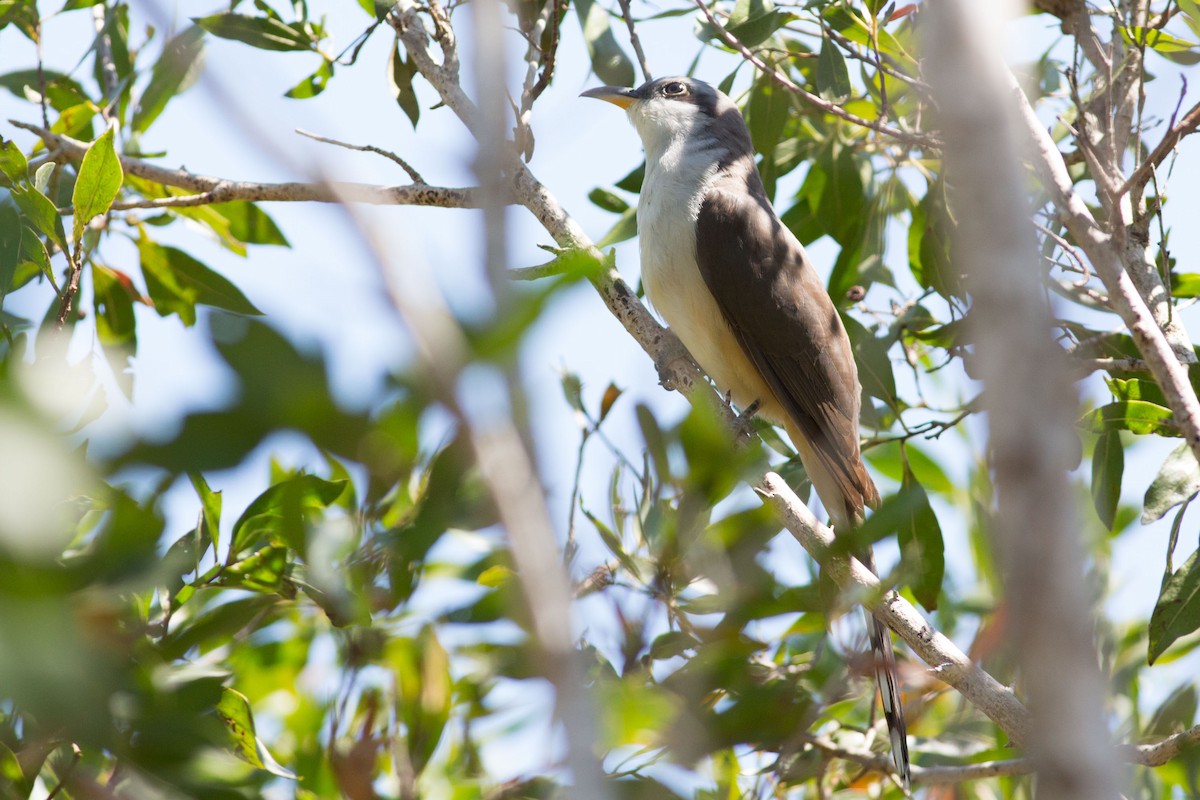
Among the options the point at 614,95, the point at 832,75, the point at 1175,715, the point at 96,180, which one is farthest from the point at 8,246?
the point at 1175,715

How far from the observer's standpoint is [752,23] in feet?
Answer: 11.9

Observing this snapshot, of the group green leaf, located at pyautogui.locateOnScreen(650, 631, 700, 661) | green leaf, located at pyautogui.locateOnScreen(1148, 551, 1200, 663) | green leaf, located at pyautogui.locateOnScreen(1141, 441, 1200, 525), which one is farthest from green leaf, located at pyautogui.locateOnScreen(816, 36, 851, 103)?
green leaf, located at pyautogui.locateOnScreen(650, 631, 700, 661)

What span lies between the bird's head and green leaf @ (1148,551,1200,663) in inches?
105

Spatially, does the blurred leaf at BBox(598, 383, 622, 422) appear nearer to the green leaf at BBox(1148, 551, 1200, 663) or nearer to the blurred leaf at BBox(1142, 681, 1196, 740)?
the green leaf at BBox(1148, 551, 1200, 663)

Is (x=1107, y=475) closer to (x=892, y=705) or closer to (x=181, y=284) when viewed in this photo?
(x=892, y=705)

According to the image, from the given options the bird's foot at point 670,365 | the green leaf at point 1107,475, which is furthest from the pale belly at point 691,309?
the green leaf at point 1107,475

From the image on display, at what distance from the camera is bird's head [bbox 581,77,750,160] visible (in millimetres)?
5039

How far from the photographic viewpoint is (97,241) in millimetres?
3785

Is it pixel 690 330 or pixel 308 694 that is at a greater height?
pixel 690 330

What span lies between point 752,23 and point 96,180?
2069 millimetres

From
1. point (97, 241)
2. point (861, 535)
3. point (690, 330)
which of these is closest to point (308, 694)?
point (97, 241)

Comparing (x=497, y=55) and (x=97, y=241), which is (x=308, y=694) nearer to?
(x=97, y=241)

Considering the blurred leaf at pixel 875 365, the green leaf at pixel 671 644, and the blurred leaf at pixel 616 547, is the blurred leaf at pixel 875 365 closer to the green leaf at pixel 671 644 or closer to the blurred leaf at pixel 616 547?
the blurred leaf at pixel 616 547

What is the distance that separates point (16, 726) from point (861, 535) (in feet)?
4.15
